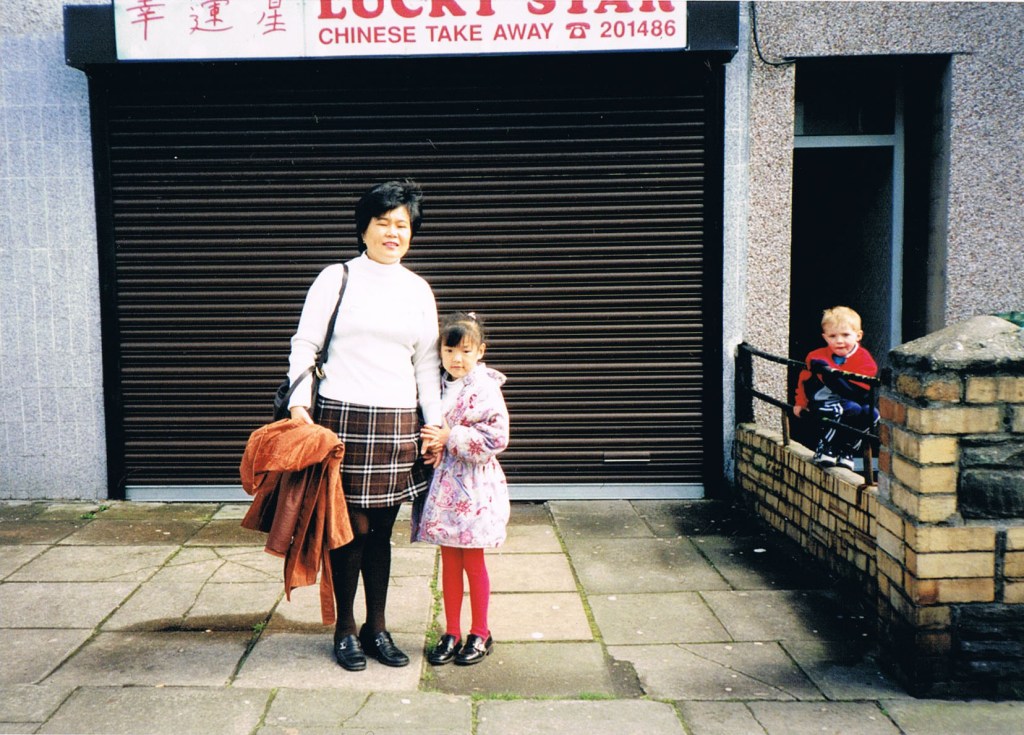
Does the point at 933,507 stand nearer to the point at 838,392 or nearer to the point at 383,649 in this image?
the point at 838,392

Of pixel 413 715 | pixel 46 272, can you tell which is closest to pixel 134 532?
pixel 46 272

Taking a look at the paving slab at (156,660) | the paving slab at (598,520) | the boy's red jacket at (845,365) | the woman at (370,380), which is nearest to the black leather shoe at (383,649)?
the woman at (370,380)

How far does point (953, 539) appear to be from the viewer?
3.37 meters

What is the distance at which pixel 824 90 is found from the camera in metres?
6.37

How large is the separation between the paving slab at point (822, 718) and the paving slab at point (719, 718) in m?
0.04

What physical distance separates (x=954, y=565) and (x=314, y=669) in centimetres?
248

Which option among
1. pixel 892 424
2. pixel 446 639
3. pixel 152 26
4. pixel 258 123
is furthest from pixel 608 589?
pixel 152 26

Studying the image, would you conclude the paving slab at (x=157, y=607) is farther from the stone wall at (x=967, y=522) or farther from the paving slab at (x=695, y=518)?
the stone wall at (x=967, y=522)

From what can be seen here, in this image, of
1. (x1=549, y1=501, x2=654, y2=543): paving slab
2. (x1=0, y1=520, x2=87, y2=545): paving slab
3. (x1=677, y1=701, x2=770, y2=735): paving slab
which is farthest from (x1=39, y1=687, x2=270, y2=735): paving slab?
(x1=549, y1=501, x2=654, y2=543): paving slab

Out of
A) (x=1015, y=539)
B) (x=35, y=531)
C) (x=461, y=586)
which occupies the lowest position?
(x=35, y=531)

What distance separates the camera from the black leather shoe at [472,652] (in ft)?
11.7

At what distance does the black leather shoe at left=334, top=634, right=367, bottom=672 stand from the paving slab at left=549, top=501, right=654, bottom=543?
1924 mm

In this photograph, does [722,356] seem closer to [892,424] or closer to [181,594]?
[892,424]

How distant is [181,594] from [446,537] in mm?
1641
